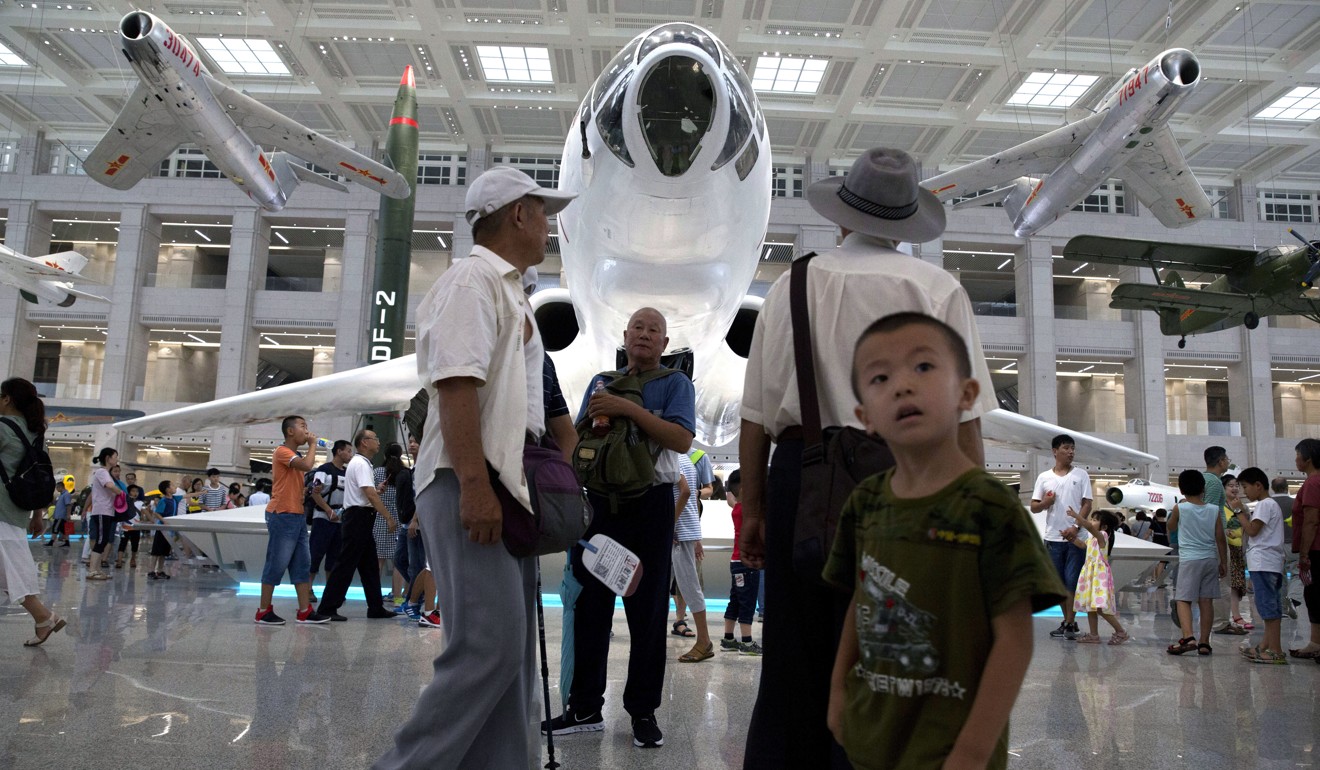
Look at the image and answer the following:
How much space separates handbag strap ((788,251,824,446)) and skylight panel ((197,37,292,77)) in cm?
3056

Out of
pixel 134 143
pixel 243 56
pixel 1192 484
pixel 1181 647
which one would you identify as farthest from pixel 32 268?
pixel 1181 647

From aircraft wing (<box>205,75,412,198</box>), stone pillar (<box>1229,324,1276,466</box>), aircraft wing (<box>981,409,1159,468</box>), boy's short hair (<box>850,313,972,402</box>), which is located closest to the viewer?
boy's short hair (<box>850,313,972,402</box>)

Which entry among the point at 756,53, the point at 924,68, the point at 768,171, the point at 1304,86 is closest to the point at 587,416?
the point at 768,171

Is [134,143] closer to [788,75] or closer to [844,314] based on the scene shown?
[844,314]

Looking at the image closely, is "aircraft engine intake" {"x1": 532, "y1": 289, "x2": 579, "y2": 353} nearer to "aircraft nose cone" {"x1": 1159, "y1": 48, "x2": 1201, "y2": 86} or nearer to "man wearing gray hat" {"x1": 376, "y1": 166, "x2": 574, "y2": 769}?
"man wearing gray hat" {"x1": 376, "y1": 166, "x2": 574, "y2": 769}

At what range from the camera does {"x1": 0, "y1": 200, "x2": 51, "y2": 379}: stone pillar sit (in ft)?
107

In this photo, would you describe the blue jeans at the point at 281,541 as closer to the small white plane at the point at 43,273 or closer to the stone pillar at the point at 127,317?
the small white plane at the point at 43,273

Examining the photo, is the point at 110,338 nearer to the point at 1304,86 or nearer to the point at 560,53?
the point at 560,53

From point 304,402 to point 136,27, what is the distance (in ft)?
29.6

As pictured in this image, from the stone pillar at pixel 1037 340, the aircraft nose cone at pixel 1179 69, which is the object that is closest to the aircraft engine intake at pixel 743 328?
the aircraft nose cone at pixel 1179 69

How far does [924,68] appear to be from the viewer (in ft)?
93.5

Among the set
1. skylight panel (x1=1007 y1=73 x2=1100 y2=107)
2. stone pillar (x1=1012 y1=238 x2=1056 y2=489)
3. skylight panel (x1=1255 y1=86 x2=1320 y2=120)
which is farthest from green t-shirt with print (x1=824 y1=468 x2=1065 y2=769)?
skylight panel (x1=1255 y1=86 x2=1320 y2=120)

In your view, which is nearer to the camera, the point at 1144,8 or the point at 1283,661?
the point at 1283,661

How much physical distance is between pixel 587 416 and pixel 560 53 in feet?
87.6
